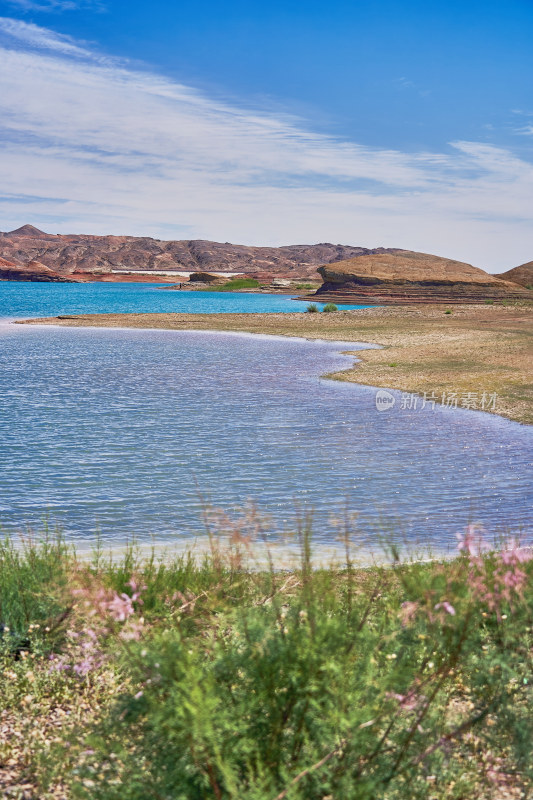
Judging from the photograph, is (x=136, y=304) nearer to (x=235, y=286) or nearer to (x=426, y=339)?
(x=426, y=339)

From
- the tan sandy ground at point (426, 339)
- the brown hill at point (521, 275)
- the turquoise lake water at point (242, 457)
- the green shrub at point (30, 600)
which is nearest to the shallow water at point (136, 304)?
the tan sandy ground at point (426, 339)

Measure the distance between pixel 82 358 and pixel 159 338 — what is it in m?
10.0

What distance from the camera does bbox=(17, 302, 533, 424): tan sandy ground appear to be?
21.0 meters

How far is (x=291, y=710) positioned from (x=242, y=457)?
9595 millimetres

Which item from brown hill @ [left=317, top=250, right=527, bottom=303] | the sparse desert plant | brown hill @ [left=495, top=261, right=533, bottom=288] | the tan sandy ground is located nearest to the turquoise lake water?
the tan sandy ground

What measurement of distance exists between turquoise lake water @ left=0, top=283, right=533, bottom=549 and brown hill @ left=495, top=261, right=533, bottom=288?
88428mm

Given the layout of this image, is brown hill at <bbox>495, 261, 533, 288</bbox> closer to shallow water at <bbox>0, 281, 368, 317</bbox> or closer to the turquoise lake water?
shallow water at <bbox>0, 281, 368, 317</bbox>

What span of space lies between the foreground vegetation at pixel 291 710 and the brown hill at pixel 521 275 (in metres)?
103

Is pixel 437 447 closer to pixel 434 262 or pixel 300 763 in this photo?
pixel 300 763

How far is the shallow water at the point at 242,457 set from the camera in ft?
31.7

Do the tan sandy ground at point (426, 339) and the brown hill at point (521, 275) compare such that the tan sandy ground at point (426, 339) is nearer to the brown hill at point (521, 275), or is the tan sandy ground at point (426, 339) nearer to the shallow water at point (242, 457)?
the shallow water at point (242, 457)

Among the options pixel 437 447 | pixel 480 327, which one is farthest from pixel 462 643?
pixel 480 327

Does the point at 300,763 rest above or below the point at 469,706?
above

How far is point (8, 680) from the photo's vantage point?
4762 mm
